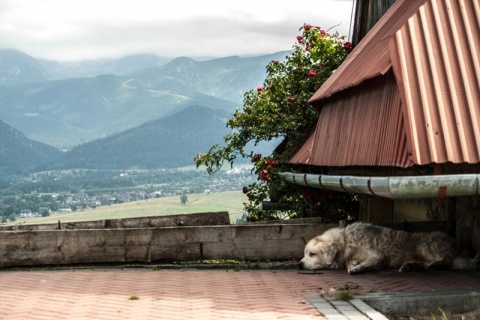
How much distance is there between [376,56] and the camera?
35.5 ft

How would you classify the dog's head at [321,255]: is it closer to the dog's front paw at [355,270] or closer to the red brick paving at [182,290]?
the red brick paving at [182,290]

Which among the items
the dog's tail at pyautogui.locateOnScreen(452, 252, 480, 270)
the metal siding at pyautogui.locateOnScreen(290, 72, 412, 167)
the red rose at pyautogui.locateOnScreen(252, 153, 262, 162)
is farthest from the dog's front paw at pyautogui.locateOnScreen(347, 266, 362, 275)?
the red rose at pyautogui.locateOnScreen(252, 153, 262, 162)

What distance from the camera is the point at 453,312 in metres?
8.00

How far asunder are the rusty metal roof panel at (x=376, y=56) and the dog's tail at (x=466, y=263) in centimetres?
261

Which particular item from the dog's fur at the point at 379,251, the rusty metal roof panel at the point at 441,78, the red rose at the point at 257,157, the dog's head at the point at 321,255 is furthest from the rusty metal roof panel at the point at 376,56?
the red rose at the point at 257,157

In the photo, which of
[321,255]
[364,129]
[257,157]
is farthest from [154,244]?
[257,157]

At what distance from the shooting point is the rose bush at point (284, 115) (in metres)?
15.7

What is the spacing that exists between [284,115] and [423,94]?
7.45 m

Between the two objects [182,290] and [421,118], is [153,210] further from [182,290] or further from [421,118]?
[421,118]

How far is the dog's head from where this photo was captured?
10.8m

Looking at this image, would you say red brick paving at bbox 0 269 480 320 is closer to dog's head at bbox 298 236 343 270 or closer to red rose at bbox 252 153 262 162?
dog's head at bbox 298 236 343 270

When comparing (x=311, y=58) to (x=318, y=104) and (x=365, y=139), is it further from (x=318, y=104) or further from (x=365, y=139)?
(x=365, y=139)

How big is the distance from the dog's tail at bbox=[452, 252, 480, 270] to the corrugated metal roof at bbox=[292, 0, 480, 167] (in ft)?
5.55

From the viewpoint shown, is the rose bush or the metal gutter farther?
the rose bush
